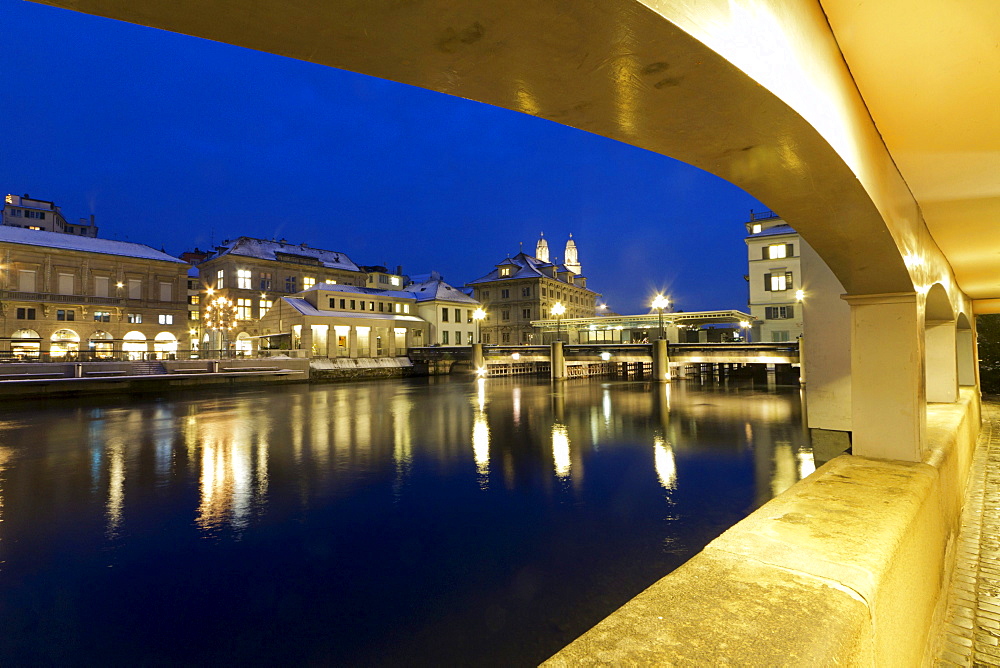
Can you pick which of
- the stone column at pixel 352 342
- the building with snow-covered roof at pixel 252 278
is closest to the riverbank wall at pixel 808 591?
the stone column at pixel 352 342

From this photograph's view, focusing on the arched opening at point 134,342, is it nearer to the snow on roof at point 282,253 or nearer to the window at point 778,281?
the snow on roof at point 282,253

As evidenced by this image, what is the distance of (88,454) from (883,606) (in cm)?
2167

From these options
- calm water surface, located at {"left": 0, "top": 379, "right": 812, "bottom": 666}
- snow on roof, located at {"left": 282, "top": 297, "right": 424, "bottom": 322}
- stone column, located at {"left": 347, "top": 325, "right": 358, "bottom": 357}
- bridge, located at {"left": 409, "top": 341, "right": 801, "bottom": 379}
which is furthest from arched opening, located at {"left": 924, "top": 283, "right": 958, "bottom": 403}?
stone column, located at {"left": 347, "top": 325, "right": 358, "bottom": 357}

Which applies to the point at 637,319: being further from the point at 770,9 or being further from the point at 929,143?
the point at 770,9

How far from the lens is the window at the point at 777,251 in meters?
45.6

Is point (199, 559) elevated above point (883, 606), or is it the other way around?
point (883, 606)

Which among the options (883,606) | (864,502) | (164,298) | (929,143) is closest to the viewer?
(883,606)

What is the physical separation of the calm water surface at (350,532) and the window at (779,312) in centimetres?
2931

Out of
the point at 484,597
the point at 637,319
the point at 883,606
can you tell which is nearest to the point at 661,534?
the point at 484,597

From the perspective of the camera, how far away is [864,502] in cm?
480

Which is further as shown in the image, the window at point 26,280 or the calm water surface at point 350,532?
the window at point 26,280

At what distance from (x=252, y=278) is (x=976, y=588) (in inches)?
2696

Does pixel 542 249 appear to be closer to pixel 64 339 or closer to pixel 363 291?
pixel 363 291

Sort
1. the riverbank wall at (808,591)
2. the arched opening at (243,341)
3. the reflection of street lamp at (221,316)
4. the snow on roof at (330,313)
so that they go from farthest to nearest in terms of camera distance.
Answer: the arched opening at (243,341) < the reflection of street lamp at (221,316) < the snow on roof at (330,313) < the riverbank wall at (808,591)
